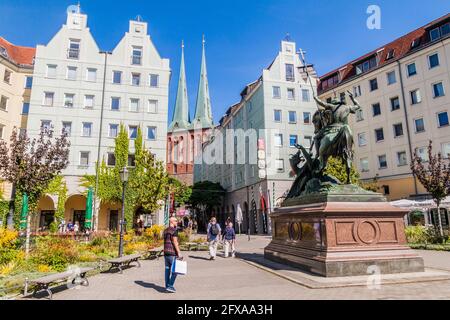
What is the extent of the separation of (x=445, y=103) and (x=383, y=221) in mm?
29216

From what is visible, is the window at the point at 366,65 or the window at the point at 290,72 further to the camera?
the window at the point at 290,72

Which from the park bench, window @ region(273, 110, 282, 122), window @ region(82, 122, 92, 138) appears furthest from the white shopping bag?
window @ region(273, 110, 282, 122)

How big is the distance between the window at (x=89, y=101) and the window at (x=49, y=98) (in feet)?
10.8

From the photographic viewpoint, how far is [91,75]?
121 ft

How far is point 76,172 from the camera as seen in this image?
34.6 m

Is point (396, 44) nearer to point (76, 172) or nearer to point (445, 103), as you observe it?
point (445, 103)

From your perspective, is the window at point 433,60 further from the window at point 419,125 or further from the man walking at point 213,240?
the man walking at point 213,240

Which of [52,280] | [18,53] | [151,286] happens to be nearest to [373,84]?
[151,286]

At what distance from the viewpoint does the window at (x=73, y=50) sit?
37.1 m

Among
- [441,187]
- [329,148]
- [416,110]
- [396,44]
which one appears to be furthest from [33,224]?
[396,44]

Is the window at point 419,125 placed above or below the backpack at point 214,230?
above

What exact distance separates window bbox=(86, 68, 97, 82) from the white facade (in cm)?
2064

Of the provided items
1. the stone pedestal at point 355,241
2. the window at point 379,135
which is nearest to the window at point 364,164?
the window at point 379,135

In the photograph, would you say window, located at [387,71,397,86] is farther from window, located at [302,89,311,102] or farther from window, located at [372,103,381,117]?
window, located at [302,89,311,102]
